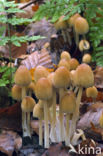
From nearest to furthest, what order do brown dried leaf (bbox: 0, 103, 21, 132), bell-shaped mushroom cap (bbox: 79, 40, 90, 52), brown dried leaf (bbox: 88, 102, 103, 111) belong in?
brown dried leaf (bbox: 0, 103, 21, 132)
brown dried leaf (bbox: 88, 102, 103, 111)
bell-shaped mushroom cap (bbox: 79, 40, 90, 52)

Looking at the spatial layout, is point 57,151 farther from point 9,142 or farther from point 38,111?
point 9,142

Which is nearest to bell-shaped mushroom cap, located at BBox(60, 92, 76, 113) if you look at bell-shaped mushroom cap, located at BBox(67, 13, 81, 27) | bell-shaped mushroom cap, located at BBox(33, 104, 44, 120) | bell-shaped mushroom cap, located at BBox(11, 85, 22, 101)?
bell-shaped mushroom cap, located at BBox(33, 104, 44, 120)

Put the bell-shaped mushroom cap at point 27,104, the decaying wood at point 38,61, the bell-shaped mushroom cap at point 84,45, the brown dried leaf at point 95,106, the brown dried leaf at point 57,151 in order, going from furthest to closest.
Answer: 1. the bell-shaped mushroom cap at point 84,45
2. the decaying wood at point 38,61
3. the brown dried leaf at point 95,106
4. the bell-shaped mushroom cap at point 27,104
5. the brown dried leaf at point 57,151

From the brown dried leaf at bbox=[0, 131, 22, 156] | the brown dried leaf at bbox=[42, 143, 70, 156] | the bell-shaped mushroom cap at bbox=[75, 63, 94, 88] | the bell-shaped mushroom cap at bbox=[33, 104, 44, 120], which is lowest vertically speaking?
the brown dried leaf at bbox=[0, 131, 22, 156]

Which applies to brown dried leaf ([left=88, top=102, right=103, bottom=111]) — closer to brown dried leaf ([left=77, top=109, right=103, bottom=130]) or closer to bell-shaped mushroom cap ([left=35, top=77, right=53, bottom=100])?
brown dried leaf ([left=77, top=109, right=103, bottom=130])

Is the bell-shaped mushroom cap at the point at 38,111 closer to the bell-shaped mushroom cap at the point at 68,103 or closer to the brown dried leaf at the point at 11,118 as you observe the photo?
the bell-shaped mushroom cap at the point at 68,103

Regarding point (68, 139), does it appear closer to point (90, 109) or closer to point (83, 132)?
point (83, 132)

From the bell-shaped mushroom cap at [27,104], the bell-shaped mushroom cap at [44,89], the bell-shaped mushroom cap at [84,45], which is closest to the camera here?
the bell-shaped mushroom cap at [44,89]

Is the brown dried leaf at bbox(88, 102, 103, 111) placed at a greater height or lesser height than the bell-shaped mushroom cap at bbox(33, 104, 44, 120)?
lesser

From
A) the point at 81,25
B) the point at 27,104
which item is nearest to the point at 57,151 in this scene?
the point at 27,104

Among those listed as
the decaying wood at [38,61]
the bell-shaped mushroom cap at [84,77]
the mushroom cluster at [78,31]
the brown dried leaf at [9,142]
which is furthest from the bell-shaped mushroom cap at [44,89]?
the mushroom cluster at [78,31]
